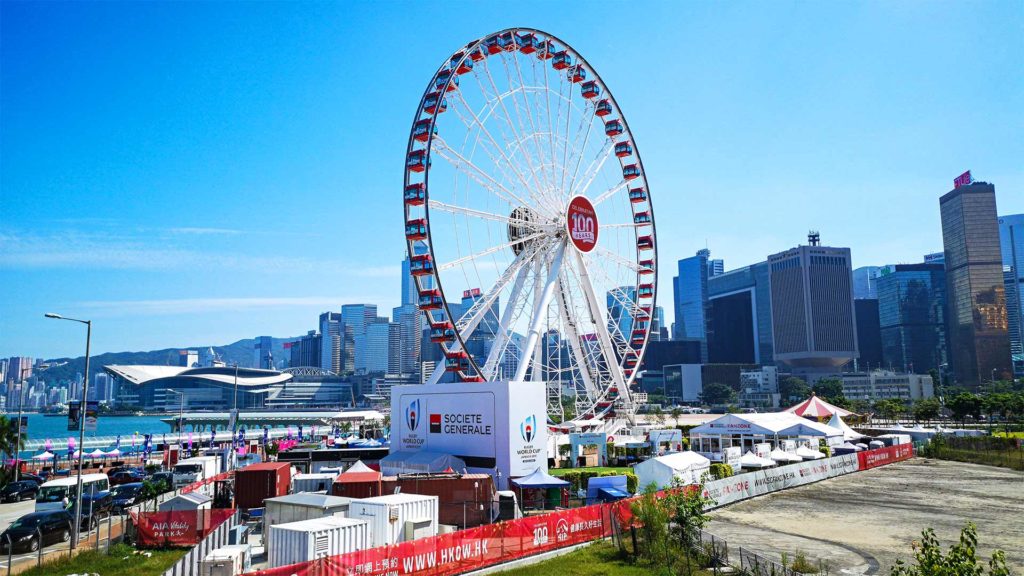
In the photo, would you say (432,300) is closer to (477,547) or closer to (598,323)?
(598,323)

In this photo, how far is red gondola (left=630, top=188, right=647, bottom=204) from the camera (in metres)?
57.2

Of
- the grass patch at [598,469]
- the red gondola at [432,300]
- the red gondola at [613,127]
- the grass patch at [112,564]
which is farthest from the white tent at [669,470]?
the red gondola at [613,127]

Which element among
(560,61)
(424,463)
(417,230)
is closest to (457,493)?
(424,463)

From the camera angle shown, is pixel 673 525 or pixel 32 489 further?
pixel 32 489

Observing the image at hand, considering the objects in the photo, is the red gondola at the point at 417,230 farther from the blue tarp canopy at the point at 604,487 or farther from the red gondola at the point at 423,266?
the blue tarp canopy at the point at 604,487

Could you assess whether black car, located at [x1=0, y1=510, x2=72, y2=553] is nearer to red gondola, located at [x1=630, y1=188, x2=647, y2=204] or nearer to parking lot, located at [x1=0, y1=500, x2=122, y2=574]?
parking lot, located at [x1=0, y1=500, x2=122, y2=574]

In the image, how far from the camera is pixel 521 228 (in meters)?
46.1

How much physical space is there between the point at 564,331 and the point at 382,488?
22.4 metres

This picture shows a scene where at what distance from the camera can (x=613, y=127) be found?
54969 millimetres

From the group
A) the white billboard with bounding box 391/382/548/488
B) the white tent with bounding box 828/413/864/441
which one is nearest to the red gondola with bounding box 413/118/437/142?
the white billboard with bounding box 391/382/548/488

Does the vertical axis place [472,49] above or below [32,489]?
above

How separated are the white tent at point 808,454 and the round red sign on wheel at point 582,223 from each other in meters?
18.2

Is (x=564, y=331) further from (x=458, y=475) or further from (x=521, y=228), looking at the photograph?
(x=458, y=475)

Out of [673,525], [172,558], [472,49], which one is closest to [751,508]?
[673,525]
